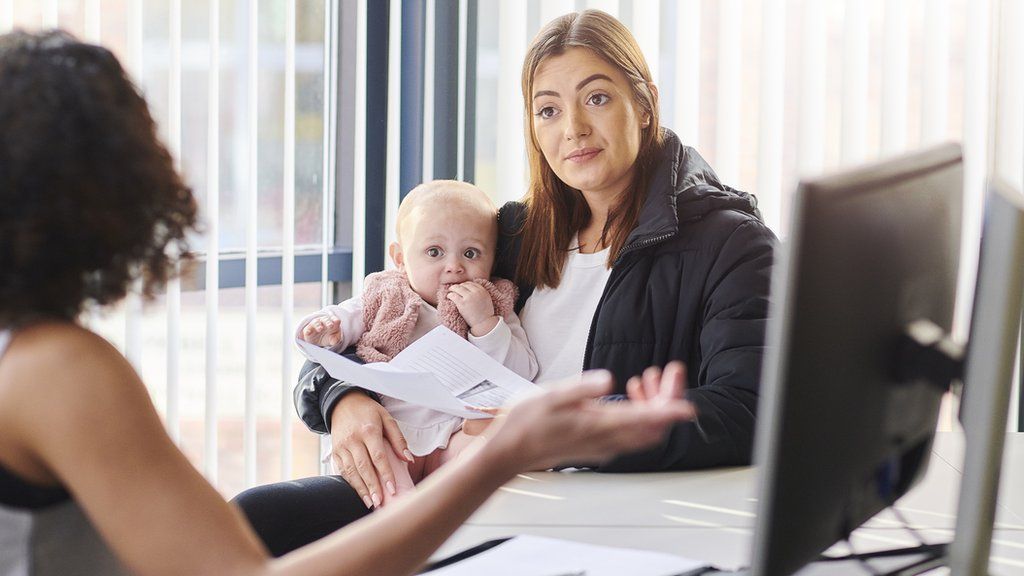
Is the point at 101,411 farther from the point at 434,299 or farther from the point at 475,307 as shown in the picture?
the point at 434,299

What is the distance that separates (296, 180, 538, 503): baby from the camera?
6.68ft

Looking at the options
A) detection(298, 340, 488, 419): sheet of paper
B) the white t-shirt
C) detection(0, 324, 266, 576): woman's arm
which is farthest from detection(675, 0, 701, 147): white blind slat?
detection(0, 324, 266, 576): woman's arm

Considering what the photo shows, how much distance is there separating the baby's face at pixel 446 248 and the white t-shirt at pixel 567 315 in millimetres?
145

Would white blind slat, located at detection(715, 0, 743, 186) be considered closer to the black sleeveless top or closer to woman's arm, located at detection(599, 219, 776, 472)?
woman's arm, located at detection(599, 219, 776, 472)

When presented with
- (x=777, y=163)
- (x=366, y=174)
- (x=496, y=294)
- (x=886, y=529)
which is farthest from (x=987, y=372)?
(x=366, y=174)

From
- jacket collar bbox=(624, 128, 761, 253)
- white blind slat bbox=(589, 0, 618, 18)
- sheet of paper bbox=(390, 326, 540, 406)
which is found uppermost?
white blind slat bbox=(589, 0, 618, 18)

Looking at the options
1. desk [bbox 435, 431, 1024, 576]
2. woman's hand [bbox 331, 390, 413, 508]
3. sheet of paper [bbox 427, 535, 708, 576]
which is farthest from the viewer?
woman's hand [bbox 331, 390, 413, 508]

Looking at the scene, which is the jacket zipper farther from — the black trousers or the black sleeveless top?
the black sleeveless top

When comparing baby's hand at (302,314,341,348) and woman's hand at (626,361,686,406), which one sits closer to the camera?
woman's hand at (626,361,686,406)

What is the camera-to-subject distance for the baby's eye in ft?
7.02

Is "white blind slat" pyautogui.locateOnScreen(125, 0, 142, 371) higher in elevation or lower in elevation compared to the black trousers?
higher

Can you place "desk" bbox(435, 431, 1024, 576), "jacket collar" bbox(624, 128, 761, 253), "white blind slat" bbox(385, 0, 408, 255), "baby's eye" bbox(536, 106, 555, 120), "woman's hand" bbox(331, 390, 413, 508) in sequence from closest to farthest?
"desk" bbox(435, 431, 1024, 576), "woman's hand" bbox(331, 390, 413, 508), "jacket collar" bbox(624, 128, 761, 253), "baby's eye" bbox(536, 106, 555, 120), "white blind slat" bbox(385, 0, 408, 255)

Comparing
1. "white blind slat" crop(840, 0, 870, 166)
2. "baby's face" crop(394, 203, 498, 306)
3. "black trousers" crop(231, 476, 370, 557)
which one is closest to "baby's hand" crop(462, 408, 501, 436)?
"black trousers" crop(231, 476, 370, 557)

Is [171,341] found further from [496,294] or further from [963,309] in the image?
[963,309]
